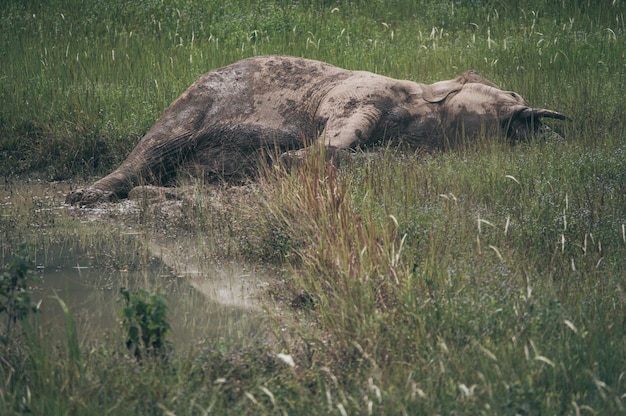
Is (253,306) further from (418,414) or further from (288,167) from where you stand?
(288,167)

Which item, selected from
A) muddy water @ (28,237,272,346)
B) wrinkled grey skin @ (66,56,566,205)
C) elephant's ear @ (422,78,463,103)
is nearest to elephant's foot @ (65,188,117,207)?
wrinkled grey skin @ (66,56,566,205)

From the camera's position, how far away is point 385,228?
4859 mm

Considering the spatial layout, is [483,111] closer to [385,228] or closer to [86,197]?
[385,228]

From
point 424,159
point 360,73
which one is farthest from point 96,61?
point 424,159

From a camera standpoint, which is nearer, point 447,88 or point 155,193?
point 155,193

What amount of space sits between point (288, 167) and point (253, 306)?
2351 millimetres

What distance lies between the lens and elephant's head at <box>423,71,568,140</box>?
764 centimetres

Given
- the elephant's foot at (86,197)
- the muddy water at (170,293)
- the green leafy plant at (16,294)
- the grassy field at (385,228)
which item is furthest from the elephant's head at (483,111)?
the green leafy plant at (16,294)

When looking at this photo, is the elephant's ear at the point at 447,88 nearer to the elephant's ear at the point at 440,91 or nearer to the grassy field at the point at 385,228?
the elephant's ear at the point at 440,91

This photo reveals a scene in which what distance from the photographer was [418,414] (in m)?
3.30

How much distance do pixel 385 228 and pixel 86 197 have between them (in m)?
3.80

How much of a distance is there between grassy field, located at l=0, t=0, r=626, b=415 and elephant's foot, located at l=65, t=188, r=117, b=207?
457mm

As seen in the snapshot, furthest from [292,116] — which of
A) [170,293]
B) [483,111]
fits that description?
[170,293]

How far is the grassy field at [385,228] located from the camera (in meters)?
3.52
